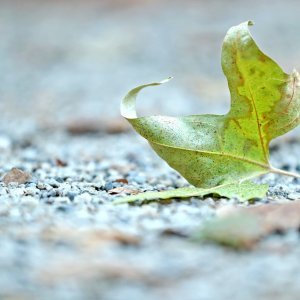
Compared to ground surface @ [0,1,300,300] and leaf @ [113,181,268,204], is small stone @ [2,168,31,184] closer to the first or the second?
ground surface @ [0,1,300,300]

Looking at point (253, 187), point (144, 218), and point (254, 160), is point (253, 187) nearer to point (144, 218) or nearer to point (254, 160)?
point (254, 160)

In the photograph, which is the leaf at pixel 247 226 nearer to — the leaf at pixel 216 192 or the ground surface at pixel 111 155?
the ground surface at pixel 111 155

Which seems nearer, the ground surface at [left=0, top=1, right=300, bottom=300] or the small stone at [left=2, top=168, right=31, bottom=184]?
the ground surface at [left=0, top=1, right=300, bottom=300]

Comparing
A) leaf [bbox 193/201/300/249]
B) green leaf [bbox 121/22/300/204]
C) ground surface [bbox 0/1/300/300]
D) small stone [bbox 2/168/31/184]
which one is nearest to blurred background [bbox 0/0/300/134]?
ground surface [bbox 0/1/300/300]

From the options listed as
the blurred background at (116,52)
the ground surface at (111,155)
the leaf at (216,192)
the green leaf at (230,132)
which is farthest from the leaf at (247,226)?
the blurred background at (116,52)

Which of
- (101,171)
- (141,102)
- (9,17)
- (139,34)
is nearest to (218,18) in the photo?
(139,34)

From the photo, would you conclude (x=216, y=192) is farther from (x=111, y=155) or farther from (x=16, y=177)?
(x=111, y=155)
